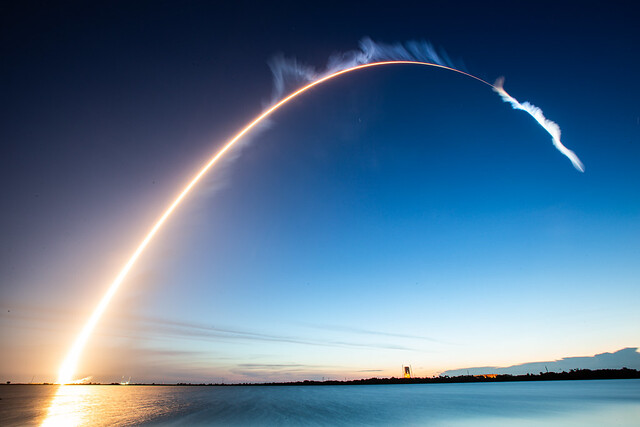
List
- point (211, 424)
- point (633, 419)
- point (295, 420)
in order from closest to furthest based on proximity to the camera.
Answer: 1. point (633, 419)
2. point (211, 424)
3. point (295, 420)

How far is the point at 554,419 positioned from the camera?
108 feet

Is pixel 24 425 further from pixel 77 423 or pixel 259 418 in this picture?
pixel 259 418

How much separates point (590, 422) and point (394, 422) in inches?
662

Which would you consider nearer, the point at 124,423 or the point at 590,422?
the point at 590,422

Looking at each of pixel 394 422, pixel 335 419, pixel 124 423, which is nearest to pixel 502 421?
pixel 394 422

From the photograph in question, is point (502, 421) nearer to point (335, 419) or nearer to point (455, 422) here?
point (455, 422)

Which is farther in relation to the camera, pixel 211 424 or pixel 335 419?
pixel 335 419

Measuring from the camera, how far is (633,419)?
96.6 feet

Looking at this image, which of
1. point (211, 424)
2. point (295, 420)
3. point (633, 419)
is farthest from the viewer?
point (295, 420)

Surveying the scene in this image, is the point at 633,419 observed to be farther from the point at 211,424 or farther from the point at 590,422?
the point at 211,424

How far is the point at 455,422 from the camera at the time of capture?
3241cm

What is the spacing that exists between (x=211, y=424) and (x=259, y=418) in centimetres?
566

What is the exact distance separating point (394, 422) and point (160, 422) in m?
22.2

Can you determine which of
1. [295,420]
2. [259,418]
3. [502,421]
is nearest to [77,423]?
[259,418]
